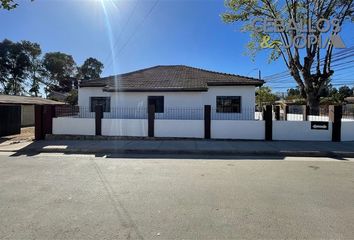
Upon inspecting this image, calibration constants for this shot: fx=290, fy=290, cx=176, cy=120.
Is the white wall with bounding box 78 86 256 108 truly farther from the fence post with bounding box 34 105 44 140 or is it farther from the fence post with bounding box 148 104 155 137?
the fence post with bounding box 34 105 44 140

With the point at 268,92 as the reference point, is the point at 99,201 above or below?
below

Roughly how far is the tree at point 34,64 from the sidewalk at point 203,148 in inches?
1621

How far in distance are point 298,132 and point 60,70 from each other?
172 feet

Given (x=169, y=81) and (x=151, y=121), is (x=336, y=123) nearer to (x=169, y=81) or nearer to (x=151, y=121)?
(x=151, y=121)

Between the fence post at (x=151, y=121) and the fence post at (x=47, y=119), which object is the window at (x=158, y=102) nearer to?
the fence post at (x=151, y=121)

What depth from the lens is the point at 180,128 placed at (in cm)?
1524

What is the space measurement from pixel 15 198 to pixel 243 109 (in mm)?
16020

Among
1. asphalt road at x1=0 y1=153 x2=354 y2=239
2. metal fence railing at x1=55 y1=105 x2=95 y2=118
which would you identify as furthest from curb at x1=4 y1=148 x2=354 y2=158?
metal fence railing at x1=55 y1=105 x2=95 y2=118

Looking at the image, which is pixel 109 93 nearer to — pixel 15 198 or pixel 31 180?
pixel 31 180

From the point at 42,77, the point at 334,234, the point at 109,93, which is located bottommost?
the point at 334,234

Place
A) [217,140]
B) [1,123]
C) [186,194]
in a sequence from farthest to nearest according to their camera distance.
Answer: [1,123], [217,140], [186,194]

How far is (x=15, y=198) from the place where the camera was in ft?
18.2

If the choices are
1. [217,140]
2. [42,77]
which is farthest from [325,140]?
[42,77]

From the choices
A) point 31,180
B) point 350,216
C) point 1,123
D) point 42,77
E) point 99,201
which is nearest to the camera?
point 350,216
